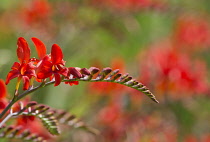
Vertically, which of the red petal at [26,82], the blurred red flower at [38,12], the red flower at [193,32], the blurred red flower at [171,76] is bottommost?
the red petal at [26,82]

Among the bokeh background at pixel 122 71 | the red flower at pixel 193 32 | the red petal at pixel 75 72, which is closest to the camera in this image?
the red petal at pixel 75 72

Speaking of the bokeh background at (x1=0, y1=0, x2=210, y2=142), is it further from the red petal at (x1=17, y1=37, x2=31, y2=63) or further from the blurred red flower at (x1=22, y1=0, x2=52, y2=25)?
the red petal at (x1=17, y1=37, x2=31, y2=63)

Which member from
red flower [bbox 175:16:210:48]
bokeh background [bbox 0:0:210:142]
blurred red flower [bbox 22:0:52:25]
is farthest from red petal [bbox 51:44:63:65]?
red flower [bbox 175:16:210:48]

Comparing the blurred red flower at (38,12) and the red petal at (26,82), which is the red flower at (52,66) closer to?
the red petal at (26,82)

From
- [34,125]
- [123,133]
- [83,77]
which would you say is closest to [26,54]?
[83,77]

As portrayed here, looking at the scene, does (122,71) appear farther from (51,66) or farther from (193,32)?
(193,32)

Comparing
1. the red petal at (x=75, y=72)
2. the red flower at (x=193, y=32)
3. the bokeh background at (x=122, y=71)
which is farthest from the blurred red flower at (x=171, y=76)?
the red flower at (x=193, y=32)

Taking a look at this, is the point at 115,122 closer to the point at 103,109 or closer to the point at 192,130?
the point at 103,109
